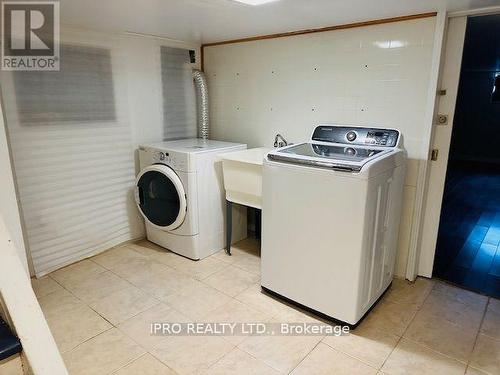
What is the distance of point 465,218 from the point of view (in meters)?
3.80

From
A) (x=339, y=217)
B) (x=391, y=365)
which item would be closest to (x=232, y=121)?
(x=339, y=217)

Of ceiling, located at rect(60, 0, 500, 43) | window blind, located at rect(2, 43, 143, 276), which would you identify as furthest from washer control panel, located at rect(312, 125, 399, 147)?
window blind, located at rect(2, 43, 143, 276)

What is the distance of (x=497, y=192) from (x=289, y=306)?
4.37m

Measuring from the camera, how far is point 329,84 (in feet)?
8.71

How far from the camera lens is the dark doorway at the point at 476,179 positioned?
108 inches

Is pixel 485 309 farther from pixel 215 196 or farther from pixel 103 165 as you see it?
pixel 103 165

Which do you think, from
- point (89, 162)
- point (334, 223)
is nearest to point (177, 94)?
point (89, 162)

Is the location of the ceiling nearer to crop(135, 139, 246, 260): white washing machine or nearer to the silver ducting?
the silver ducting

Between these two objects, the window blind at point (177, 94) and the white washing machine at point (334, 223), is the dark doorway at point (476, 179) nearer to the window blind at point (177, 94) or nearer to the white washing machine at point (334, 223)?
the white washing machine at point (334, 223)

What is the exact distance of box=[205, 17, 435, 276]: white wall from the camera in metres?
2.29

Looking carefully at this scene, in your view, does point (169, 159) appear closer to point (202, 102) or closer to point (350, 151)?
point (202, 102)

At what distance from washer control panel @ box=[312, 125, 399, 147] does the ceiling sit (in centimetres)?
75

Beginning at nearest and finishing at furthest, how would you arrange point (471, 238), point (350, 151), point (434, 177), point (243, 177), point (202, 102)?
point (350, 151) → point (434, 177) → point (243, 177) → point (471, 238) → point (202, 102)

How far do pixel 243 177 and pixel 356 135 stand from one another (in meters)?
0.89
